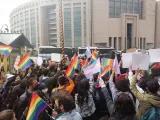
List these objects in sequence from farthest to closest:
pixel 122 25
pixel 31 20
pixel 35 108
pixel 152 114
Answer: pixel 31 20 → pixel 122 25 → pixel 152 114 → pixel 35 108

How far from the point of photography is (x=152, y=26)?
9162 cm

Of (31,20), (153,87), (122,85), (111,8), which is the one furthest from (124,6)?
(153,87)

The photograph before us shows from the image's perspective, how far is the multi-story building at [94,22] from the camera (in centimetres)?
7550

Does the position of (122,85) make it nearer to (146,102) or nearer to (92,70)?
(146,102)

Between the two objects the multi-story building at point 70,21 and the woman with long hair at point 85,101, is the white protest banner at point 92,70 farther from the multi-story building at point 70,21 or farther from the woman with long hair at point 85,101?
the multi-story building at point 70,21

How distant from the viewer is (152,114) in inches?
167

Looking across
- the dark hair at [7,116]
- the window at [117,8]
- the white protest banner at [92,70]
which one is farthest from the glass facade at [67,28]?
the dark hair at [7,116]

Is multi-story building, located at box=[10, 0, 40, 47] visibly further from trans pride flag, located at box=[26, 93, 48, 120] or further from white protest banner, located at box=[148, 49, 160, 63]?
trans pride flag, located at box=[26, 93, 48, 120]

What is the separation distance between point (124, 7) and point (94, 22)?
1191 cm

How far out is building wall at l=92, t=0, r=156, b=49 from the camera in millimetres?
76125

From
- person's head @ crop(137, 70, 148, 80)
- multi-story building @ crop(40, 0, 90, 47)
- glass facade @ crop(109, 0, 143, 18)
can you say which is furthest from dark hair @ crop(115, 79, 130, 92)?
glass facade @ crop(109, 0, 143, 18)

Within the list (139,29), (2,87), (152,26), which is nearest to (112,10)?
(139,29)

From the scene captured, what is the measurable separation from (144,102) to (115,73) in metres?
2.17

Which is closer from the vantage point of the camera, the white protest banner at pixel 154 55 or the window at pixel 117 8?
the white protest banner at pixel 154 55
